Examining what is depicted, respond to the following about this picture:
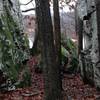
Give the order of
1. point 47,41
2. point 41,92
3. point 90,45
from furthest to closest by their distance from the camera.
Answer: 1. point 90,45
2. point 41,92
3. point 47,41

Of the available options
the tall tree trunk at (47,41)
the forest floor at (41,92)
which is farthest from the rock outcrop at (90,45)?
the tall tree trunk at (47,41)

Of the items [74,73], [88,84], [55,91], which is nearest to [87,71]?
[88,84]

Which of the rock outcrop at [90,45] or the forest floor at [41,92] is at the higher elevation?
the rock outcrop at [90,45]

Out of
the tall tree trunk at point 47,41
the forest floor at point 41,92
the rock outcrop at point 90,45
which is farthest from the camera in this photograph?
the rock outcrop at point 90,45

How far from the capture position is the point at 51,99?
376 inches

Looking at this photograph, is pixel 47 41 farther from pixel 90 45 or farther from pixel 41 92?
pixel 90 45

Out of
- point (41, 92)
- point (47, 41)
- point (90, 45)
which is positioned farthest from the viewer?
point (90, 45)

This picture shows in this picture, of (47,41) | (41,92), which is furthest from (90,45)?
(47,41)

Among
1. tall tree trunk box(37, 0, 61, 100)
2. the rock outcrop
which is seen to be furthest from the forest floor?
tall tree trunk box(37, 0, 61, 100)

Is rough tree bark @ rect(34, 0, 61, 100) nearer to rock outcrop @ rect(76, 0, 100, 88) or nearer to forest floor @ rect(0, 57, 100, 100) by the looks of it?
forest floor @ rect(0, 57, 100, 100)

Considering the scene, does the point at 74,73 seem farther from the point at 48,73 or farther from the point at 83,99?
the point at 48,73

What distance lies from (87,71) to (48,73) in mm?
7040

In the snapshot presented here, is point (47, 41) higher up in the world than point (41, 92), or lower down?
higher up

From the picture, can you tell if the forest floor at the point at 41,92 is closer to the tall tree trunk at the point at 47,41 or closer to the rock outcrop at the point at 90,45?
the rock outcrop at the point at 90,45
